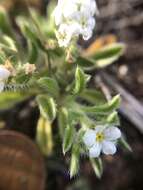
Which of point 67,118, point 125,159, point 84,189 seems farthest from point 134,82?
point 67,118

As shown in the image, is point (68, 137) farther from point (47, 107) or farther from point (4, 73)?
point (4, 73)

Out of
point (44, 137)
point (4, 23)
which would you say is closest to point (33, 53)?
point (4, 23)

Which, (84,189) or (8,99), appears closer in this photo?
(8,99)

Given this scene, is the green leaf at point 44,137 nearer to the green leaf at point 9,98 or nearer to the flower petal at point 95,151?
the green leaf at point 9,98

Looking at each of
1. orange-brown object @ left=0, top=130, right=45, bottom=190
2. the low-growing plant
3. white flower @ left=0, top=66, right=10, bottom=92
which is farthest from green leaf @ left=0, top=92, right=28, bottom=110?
white flower @ left=0, top=66, right=10, bottom=92

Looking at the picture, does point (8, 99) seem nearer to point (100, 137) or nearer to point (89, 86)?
point (89, 86)

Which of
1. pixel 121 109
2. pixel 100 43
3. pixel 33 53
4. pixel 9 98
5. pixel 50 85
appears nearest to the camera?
pixel 50 85
